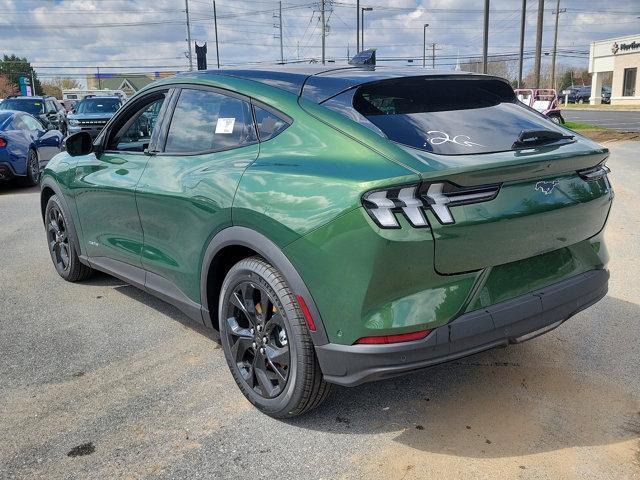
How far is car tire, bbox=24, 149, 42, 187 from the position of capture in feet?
37.6

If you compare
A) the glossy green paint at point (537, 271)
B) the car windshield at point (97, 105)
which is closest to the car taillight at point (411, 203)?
the glossy green paint at point (537, 271)

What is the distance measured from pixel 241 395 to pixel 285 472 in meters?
0.76

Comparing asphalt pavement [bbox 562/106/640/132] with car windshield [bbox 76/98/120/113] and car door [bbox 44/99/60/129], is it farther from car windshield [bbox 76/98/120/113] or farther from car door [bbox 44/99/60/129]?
car door [bbox 44/99/60/129]

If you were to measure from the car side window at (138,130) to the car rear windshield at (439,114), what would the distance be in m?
1.62

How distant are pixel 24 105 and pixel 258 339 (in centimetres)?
1896

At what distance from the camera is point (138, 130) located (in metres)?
4.26

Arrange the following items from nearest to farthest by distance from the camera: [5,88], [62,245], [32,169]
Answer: [62,245], [32,169], [5,88]

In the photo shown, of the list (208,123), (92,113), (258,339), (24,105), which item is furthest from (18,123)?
(258,339)

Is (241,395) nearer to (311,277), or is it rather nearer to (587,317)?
(311,277)

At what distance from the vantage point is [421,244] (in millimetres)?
2422

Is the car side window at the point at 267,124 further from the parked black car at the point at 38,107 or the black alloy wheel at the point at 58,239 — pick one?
the parked black car at the point at 38,107

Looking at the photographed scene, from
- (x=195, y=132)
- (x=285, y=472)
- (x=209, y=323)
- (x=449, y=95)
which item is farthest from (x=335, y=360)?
A: (x=195, y=132)

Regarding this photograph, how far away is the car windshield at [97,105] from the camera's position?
20.7m

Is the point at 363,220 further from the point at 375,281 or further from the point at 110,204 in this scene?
the point at 110,204
